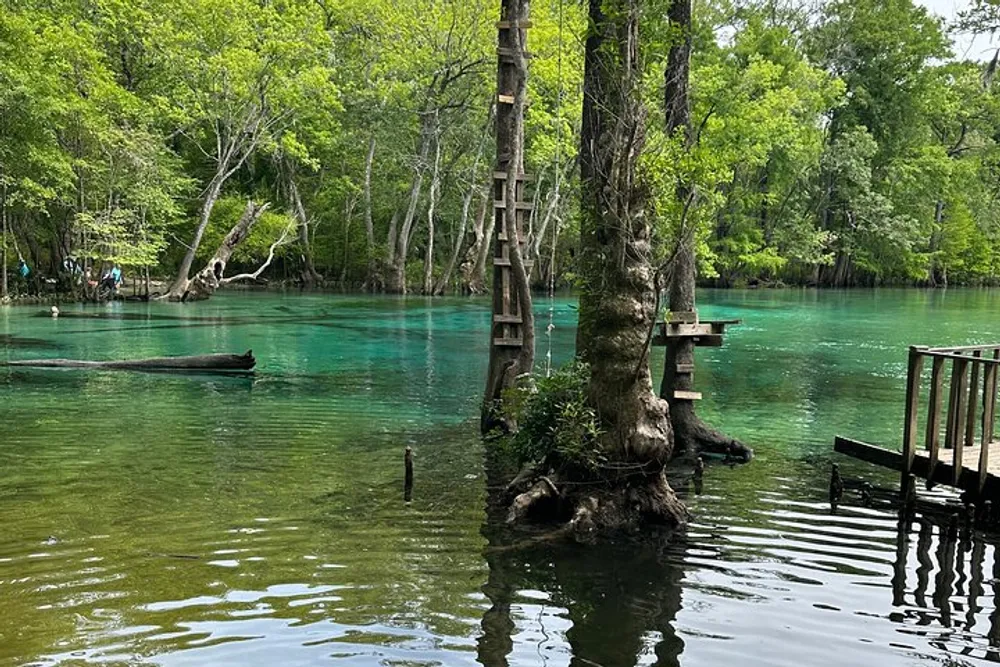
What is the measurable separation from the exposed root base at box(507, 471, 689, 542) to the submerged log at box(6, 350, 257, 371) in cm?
1152

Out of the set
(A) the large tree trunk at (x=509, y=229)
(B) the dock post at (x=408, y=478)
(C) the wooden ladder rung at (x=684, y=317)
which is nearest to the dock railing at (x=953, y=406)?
(C) the wooden ladder rung at (x=684, y=317)

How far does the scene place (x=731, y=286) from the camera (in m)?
62.7

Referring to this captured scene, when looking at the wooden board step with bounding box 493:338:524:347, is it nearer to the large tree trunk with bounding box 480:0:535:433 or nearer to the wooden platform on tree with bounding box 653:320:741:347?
the large tree trunk with bounding box 480:0:535:433

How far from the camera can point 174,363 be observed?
18.1 meters

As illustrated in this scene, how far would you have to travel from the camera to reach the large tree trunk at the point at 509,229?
38.2ft

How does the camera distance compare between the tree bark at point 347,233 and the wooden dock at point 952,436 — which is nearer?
the wooden dock at point 952,436

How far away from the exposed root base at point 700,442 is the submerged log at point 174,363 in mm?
10028

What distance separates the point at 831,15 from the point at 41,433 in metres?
58.9

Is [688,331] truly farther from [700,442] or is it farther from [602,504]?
[602,504]

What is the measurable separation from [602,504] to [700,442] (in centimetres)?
381

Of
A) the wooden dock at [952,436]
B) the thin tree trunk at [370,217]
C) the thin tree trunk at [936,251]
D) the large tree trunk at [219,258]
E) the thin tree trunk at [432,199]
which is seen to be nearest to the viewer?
the wooden dock at [952,436]

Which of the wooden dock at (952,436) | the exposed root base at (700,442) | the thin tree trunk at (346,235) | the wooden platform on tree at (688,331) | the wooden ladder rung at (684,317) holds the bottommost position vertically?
the exposed root base at (700,442)

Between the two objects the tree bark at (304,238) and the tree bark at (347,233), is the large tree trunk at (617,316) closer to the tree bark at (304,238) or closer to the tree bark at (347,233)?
the tree bark at (304,238)

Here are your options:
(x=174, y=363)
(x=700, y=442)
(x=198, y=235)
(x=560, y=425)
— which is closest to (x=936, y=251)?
(x=198, y=235)
